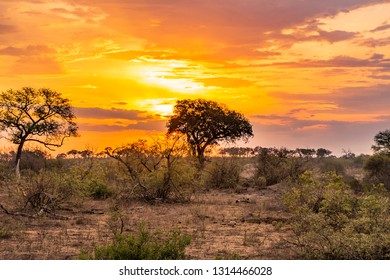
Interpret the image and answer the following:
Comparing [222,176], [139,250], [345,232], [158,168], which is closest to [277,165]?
[222,176]

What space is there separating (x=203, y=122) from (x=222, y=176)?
14642mm

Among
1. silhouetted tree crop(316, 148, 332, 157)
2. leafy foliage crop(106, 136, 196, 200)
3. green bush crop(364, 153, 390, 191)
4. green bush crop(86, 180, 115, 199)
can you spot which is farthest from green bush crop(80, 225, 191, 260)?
silhouetted tree crop(316, 148, 332, 157)

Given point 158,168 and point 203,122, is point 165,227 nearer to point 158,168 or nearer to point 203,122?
point 158,168

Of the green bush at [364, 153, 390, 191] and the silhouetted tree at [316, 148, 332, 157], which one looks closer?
the green bush at [364, 153, 390, 191]

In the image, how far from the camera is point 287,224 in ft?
48.1

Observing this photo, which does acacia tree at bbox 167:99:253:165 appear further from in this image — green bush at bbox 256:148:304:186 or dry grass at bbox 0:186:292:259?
dry grass at bbox 0:186:292:259

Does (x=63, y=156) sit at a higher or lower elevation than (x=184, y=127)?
lower

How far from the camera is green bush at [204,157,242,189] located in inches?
1041

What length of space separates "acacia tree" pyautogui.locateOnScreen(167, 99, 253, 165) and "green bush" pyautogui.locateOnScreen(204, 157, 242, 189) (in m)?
12.8

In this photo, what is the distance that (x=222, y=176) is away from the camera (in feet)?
87.7

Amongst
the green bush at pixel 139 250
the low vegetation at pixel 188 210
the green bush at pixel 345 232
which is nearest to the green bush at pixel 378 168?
the low vegetation at pixel 188 210

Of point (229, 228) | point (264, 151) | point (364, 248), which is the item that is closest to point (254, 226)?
point (229, 228)
